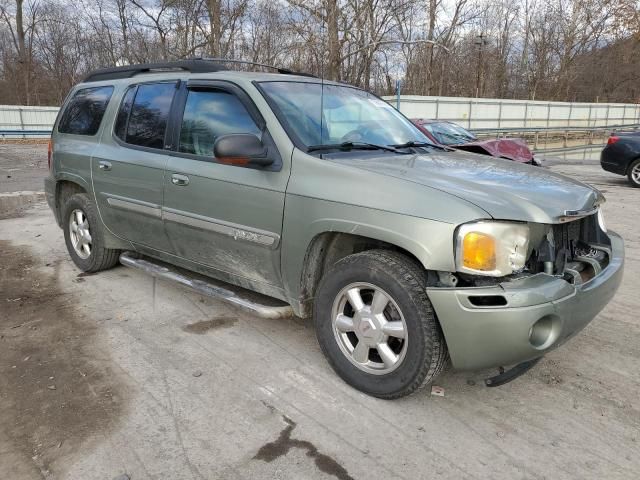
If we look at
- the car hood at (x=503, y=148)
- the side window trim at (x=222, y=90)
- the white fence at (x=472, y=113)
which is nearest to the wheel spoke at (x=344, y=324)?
the side window trim at (x=222, y=90)

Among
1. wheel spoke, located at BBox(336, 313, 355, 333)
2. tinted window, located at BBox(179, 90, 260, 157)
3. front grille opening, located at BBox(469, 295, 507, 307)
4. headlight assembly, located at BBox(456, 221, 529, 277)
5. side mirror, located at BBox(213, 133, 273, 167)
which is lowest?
wheel spoke, located at BBox(336, 313, 355, 333)

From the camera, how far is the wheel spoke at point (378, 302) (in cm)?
280

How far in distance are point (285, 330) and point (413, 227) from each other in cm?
167

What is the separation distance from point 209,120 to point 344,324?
176 centimetres

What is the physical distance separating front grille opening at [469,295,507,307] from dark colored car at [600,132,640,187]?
35.2 ft

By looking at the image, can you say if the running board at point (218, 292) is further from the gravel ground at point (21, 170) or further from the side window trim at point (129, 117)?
the gravel ground at point (21, 170)

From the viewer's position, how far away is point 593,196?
10.2ft

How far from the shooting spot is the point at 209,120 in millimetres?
3682

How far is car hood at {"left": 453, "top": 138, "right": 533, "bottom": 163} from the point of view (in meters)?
9.74

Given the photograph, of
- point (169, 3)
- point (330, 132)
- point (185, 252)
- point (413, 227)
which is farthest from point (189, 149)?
point (169, 3)

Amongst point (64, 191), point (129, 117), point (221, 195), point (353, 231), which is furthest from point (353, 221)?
point (64, 191)

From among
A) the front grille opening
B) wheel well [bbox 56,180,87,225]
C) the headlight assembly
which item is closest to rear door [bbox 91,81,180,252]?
wheel well [bbox 56,180,87,225]

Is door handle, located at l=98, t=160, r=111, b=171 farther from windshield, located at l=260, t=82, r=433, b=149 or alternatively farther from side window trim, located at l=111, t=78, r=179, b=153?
windshield, located at l=260, t=82, r=433, b=149

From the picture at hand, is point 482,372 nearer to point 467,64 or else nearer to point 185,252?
point 185,252
